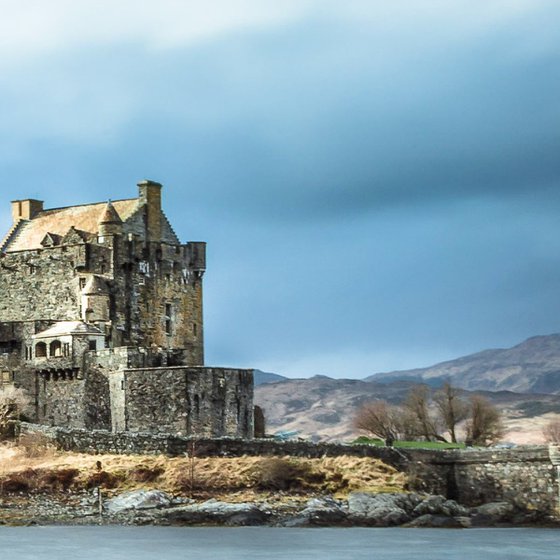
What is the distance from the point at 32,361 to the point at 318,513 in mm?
23163

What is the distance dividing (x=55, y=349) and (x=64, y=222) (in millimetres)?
14078

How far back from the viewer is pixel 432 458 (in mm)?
79875

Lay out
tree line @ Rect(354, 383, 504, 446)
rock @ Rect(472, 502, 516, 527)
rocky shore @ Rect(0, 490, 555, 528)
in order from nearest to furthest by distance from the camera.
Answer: rocky shore @ Rect(0, 490, 555, 528), rock @ Rect(472, 502, 516, 527), tree line @ Rect(354, 383, 504, 446)

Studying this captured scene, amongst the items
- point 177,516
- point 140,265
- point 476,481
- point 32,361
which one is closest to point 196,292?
point 140,265

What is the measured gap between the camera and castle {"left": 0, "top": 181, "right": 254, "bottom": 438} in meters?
81.8

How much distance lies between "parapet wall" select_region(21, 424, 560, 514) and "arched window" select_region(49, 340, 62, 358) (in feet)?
31.7

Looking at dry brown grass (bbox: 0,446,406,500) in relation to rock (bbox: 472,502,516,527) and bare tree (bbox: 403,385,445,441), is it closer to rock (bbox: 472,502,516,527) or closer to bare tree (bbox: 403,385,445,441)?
rock (bbox: 472,502,516,527)

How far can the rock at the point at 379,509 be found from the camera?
2749 inches

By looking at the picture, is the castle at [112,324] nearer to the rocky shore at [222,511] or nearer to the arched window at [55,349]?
the arched window at [55,349]

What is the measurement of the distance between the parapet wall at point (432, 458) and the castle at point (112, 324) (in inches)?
→ 282

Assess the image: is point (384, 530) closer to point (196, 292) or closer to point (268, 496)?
point (268, 496)

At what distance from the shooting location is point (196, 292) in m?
98.7

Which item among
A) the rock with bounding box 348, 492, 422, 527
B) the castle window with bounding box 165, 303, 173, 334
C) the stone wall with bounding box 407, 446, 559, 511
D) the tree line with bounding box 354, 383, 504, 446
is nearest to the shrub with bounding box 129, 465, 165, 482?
the rock with bounding box 348, 492, 422, 527

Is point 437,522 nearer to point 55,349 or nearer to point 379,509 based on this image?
point 379,509
